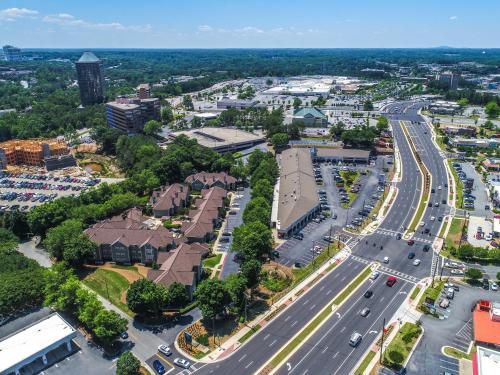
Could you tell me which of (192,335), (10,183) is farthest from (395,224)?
(10,183)

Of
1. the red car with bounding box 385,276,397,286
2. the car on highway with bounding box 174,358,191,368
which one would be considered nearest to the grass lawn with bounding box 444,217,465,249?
the red car with bounding box 385,276,397,286

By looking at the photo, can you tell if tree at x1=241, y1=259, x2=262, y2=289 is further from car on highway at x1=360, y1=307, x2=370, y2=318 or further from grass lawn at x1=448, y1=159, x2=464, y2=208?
grass lawn at x1=448, y1=159, x2=464, y2=208

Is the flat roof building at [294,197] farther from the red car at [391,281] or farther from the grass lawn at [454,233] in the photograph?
the grass lawn at [454,233]

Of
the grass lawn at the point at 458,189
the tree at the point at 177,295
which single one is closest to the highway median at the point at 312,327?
the tree at the point at 177,295

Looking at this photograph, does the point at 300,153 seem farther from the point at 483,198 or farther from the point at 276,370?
the point at 276,370

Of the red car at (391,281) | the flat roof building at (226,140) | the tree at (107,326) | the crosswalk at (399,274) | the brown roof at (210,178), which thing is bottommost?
the crosswalk at (399,274)

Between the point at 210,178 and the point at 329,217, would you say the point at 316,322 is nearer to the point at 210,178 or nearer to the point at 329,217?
the point at 329,217
